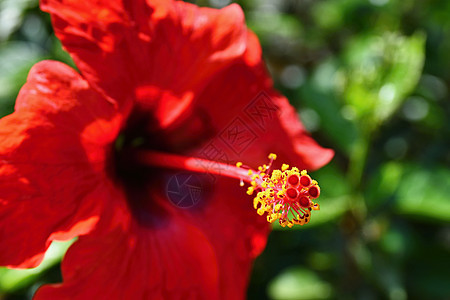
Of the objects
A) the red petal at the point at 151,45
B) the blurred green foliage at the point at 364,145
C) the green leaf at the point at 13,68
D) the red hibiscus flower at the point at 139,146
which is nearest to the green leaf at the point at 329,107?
the blurred green foliage at the point at 364,145

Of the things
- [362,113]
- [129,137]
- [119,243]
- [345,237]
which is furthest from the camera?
[345,237]

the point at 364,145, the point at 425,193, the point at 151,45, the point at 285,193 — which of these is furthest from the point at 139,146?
the point at 425,193

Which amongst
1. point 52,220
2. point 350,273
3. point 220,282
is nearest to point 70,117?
point 52,220

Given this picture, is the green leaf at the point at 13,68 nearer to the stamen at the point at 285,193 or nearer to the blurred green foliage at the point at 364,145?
the blurred green foliage at the point at 364,145

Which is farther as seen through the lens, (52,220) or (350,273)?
(350,273)

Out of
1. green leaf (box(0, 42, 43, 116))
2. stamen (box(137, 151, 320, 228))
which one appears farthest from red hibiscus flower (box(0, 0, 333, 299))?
green leaf (box(0, 42, 43, 116))

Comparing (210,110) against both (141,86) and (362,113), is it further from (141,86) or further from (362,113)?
(362,113)
